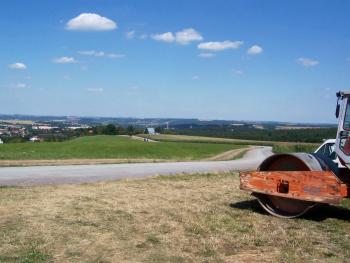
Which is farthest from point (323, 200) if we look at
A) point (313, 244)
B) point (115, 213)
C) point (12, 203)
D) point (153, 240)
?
point (12, 203)

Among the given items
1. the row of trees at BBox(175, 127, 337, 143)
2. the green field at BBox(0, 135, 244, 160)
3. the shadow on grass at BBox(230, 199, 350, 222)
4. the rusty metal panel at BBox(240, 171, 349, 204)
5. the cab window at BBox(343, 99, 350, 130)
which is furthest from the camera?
the row of trees at BBox(175, 127, 337, 143)

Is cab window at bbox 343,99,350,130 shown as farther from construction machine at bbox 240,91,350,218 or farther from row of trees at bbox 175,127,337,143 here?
row of trees at bbox 175,127,337,143

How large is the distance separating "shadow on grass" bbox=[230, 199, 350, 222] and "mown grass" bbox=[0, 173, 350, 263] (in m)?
0.02

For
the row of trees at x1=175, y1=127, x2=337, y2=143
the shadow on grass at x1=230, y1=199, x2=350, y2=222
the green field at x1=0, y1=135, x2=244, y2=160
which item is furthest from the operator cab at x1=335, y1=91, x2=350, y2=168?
the row of trees at x1=175, y1=127, x2=337, y2=143

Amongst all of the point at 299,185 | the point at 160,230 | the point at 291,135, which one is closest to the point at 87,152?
the point at 299,185

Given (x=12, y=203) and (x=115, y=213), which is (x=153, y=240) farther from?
(x=12, y=203)

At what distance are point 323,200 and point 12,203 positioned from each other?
6.21m

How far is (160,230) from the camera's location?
802 cm

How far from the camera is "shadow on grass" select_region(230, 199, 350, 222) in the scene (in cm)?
938

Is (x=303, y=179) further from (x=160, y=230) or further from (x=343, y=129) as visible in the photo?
(x=160, y=230)

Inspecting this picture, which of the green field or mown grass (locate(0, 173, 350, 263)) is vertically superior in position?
mown grass (locate(0, 173, 350, 263))

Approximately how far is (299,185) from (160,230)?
2705 mm

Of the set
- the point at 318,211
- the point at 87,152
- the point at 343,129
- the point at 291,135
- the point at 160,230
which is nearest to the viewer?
the point at 160,230

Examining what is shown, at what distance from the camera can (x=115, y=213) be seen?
9.49 m
